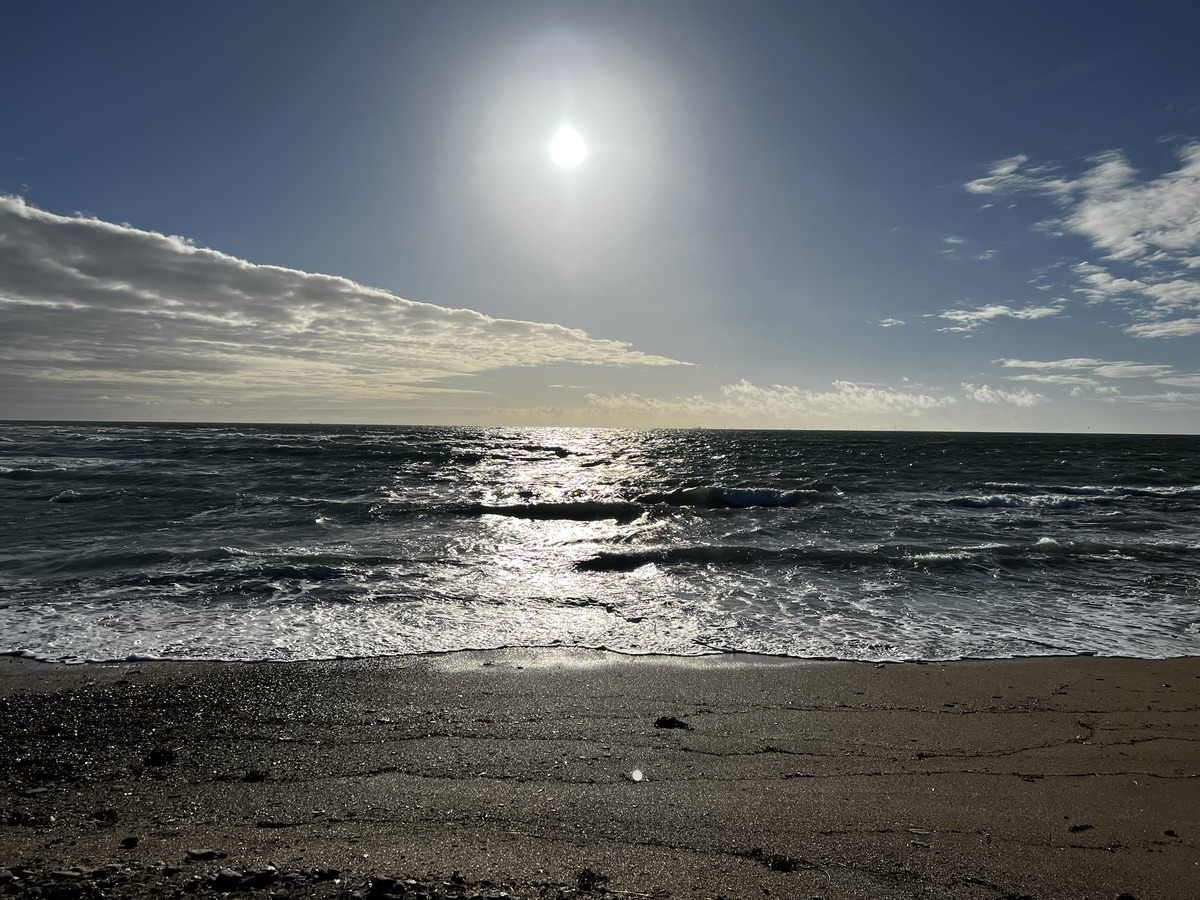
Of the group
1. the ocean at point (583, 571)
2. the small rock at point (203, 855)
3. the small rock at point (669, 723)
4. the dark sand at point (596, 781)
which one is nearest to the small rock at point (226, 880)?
the dark sand at point (596, 781)

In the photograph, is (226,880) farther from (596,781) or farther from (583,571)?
(583,571)

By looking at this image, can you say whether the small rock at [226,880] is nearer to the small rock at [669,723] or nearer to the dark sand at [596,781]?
the dark sand at [596,781]

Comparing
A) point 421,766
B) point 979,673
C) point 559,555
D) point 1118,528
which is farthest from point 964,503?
point 421,766

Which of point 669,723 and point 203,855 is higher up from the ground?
point 203,855

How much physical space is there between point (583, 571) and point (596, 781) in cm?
818

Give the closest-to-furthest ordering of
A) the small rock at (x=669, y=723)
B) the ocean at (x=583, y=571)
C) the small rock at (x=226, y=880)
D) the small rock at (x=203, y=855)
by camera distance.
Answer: the small rock at (x=226, y=880) → the small rock at (x=203, y=855) → the small rock at (x=669, y=723) → the ocean at (x=583, y=571)

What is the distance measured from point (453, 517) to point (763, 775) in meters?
16.3

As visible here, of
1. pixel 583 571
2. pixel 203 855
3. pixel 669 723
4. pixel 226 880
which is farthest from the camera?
pixel 583 571

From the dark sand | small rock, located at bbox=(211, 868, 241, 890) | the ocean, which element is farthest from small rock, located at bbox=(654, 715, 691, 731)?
small rock, located at bbox=(211, 868, 241, 890)

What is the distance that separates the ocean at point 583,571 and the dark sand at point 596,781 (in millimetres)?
1094

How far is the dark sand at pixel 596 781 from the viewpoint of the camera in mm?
3471

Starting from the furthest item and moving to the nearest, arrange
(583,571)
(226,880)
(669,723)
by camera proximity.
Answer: (583,571), (669,723), (226,880)

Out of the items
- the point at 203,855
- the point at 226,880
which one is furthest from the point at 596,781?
the point at 203,855

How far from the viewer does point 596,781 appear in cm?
456
